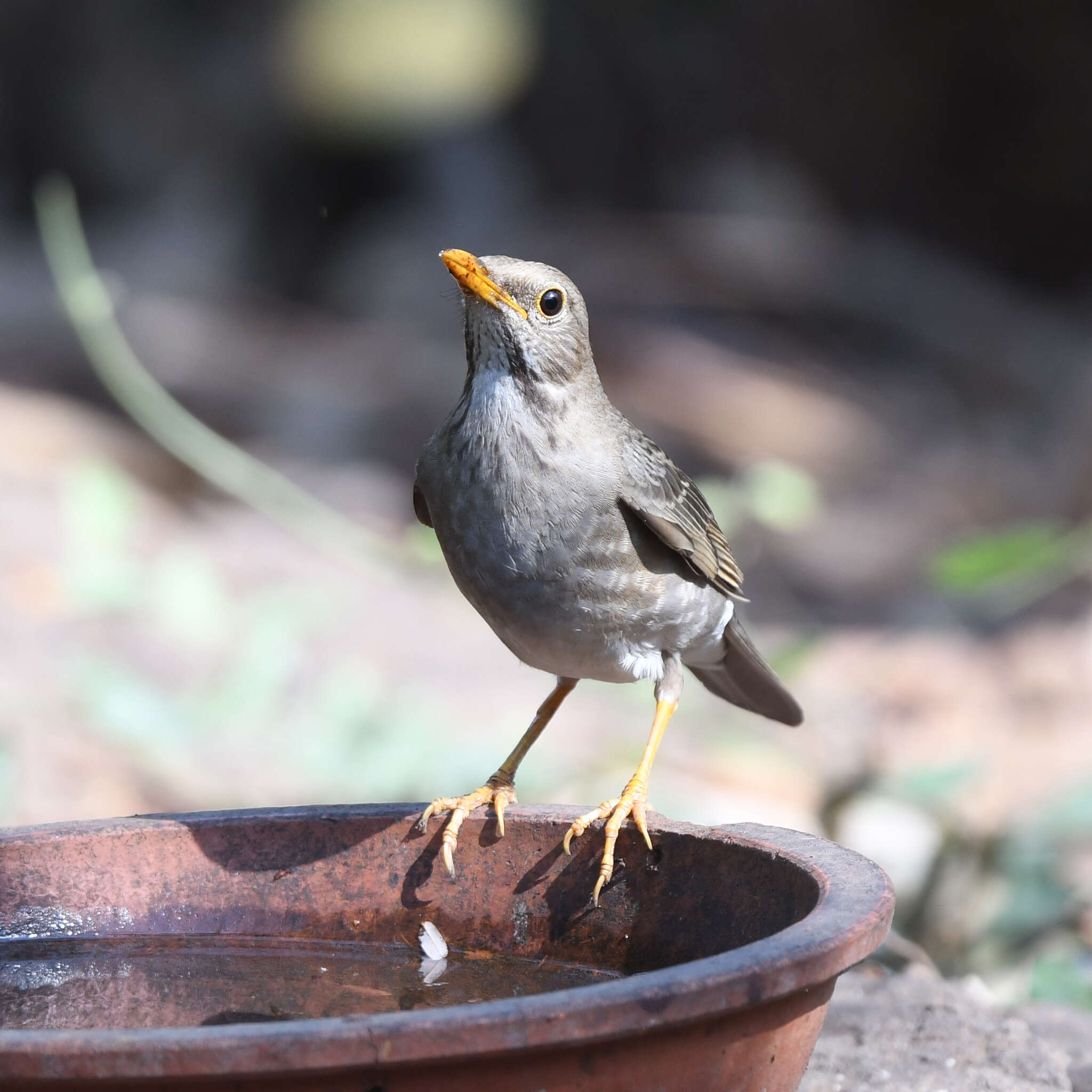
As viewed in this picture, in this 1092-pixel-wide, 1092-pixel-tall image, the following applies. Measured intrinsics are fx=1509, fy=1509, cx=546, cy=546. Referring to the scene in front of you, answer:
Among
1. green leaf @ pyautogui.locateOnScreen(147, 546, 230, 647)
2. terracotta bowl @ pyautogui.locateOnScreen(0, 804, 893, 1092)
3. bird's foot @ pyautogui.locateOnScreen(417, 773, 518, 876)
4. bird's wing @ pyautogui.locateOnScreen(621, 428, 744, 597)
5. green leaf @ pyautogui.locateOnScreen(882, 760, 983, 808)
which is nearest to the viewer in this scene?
terracotta bowl @ pyautogui.locateOnScreen(0, 804, 893, 1092)

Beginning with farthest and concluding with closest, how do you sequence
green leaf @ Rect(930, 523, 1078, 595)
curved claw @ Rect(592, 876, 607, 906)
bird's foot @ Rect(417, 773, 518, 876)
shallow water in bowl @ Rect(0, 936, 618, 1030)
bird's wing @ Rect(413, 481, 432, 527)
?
green leaf @ Rect(930, 523, 1078, 595) < bird's wing @ Rect(413, 481, 432, 527) < bird's foot @ Rect(417, 773, 518, 876) < curved claw @ Rect(592, 876, 607, 906) < shallow water in bowl @ Rect(0, 936, 618, 1030)

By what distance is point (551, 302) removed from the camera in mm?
3711

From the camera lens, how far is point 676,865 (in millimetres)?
3230

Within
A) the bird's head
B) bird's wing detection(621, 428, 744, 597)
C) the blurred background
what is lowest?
the blurred background

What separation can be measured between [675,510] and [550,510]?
0.43 metres

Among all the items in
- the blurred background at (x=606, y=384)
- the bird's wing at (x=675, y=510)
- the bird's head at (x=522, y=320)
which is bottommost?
the blurred background at (x=606, y=384)

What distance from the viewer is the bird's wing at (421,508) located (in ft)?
13.2

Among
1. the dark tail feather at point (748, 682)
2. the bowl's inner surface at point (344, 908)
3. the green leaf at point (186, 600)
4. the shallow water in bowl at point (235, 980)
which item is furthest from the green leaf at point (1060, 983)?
the green leaf at point (186, 600)

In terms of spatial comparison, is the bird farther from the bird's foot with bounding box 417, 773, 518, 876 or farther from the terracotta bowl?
the terracotta bowl

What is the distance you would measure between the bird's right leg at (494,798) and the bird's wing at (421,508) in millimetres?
614

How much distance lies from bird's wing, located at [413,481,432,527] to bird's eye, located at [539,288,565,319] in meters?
0.60

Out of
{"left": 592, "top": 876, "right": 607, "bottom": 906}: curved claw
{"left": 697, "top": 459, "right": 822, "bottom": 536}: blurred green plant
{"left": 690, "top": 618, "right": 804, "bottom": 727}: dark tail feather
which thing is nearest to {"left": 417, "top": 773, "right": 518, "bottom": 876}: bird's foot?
{"left": 592, "top": 876, "right": 607, "bottom": 906}: curved claw

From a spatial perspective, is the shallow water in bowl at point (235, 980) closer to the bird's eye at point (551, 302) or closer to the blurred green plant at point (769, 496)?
the bird's eye at point (551, 302)

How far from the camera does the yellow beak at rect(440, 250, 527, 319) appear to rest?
11.6 ft
